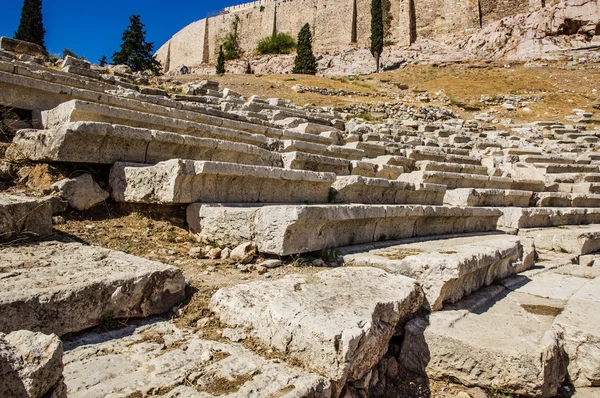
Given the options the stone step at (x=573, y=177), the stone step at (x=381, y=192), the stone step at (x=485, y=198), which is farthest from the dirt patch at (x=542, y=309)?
the stone step at (x=573, y=177)

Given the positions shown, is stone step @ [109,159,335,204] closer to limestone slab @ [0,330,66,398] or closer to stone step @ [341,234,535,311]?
stone step @ [341,234,535,311]

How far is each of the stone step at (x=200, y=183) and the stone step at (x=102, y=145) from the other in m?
0.24

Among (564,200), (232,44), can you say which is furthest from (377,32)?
(564,200)

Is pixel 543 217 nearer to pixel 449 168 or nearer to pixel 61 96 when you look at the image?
pixel 449 168

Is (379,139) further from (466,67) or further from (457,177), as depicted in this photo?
(466,67)

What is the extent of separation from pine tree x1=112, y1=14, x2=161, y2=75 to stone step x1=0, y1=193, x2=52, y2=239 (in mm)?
30102

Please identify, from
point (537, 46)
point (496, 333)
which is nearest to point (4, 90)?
point (496, 333)

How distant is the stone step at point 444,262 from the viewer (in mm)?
3164

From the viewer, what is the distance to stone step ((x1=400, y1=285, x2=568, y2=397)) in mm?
2521

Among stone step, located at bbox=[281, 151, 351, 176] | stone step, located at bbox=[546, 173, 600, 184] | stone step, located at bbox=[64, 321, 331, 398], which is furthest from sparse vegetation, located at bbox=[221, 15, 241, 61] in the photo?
stone step, located at bbox=[64, 321, 331, 398]

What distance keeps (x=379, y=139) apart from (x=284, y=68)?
3586 cm

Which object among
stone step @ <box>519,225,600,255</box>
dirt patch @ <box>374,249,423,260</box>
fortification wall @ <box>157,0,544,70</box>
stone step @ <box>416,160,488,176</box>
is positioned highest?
fortification wall @ <box>157,0,544,70</box>

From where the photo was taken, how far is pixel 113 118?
4.88 m

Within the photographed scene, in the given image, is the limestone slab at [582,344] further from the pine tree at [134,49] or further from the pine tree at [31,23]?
the pine tree at [31,23]
